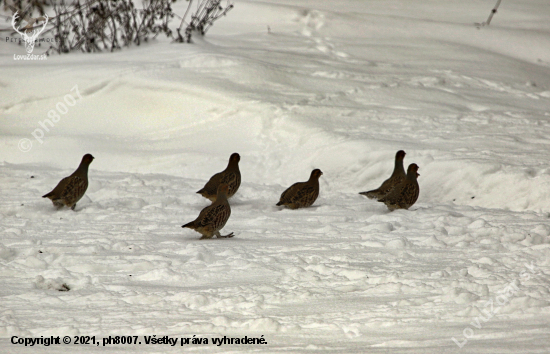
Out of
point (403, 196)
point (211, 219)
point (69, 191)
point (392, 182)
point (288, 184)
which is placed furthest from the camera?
point (288, 184)

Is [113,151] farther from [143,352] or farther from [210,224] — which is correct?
[143,352]

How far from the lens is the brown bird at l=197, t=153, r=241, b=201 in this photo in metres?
6.55

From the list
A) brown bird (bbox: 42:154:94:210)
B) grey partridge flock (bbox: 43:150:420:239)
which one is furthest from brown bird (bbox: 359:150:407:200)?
brown bird (bbox: 42:154:94:210)

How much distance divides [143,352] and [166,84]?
6.69m

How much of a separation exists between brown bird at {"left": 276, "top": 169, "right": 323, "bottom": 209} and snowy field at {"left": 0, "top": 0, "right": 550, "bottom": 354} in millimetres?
203

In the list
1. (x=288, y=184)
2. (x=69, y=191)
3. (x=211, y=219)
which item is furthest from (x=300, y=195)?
(x=69, y=191)

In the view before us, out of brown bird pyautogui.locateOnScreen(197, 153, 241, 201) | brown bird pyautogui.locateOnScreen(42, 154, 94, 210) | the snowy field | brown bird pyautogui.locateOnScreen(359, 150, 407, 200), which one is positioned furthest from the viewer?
brown bird pyautogui.locateOnScreen(359, 150, 407, 200)

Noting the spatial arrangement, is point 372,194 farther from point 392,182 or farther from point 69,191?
point 69,191

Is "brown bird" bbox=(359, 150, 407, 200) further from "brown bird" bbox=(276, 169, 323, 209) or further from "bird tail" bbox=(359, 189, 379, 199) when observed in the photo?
"brown bird" bbox=(276, 169, 323, 209)

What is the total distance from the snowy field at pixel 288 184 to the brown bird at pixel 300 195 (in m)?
0.20

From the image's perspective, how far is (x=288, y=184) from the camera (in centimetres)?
770

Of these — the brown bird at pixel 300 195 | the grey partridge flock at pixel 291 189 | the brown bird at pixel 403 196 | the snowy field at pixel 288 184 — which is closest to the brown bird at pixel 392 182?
the grey partridge flock at pixel 291 189

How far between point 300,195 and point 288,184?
106 cm

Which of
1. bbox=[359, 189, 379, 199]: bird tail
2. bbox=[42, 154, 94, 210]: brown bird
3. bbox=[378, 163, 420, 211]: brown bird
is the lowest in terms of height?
bbox=[42, 154, 94, 210]: brown bird
